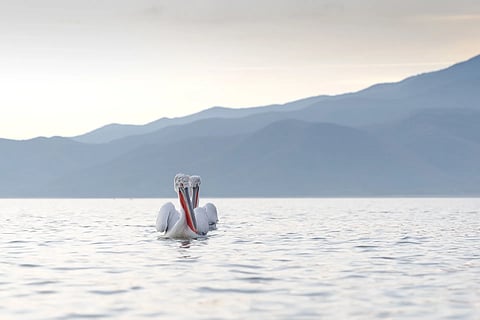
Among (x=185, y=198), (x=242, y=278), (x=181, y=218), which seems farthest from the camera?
(x=181, y=218)

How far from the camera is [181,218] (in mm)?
35625

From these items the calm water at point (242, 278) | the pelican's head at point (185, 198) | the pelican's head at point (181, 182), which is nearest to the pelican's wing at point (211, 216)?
the calm water at point (242, 278)

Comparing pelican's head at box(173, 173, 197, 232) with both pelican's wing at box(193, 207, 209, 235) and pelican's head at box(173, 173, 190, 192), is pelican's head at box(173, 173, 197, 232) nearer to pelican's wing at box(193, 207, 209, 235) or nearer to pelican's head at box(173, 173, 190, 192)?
pelican's head at box(173, 173, 190, 192)

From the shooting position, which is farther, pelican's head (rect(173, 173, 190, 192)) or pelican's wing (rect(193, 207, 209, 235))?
pelican's wing (rect(193, 207, 209, 235))

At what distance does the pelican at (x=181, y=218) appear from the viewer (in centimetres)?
3553

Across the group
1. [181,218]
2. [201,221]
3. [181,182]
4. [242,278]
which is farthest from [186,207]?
[242,278]

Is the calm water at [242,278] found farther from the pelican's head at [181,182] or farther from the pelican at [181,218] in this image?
the pelican's head at [181,182]

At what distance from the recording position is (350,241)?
3541 centimetres

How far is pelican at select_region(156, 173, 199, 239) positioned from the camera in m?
35.5

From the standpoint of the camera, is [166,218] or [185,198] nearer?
[185,198]

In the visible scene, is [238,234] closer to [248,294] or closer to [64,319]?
[248,294]

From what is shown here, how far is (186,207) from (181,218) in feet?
1.50

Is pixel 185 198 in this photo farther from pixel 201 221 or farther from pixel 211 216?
pixel 211 216

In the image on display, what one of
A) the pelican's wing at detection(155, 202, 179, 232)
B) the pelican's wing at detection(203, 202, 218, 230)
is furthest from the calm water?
the pelican's wing at detection(203, 202, 218, 230)
